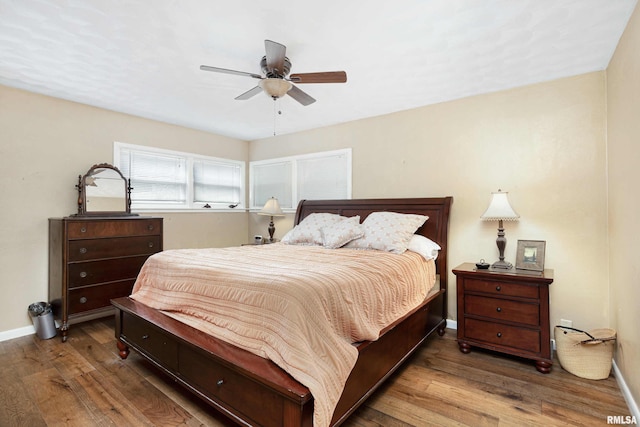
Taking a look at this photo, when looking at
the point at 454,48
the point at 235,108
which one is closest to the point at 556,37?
the point at 454,48

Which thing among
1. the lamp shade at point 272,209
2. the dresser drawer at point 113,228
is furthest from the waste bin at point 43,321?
the lamp shade at point 272,209

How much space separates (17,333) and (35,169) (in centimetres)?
163

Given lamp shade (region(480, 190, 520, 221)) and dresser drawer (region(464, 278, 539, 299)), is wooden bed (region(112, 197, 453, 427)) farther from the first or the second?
lamp shade (region(480, 190, 520, 221))

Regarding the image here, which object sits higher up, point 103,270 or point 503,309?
point 103,270

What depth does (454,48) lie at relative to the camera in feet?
7.50

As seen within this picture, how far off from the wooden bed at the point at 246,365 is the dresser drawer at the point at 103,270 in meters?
0.85

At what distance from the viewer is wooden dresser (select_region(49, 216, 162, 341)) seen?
2965mm

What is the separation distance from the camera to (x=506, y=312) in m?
2.53

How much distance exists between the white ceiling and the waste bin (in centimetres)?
217

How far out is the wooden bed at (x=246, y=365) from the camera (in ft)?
4.66

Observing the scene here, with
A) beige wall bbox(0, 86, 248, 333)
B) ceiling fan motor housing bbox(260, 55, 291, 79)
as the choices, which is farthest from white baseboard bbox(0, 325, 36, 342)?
ceiling fan motor housing bbox(260, 55, 291, 79)

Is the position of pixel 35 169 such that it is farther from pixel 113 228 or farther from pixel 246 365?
pixel 246 365

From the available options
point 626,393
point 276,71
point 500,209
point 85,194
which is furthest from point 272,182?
point 626,393

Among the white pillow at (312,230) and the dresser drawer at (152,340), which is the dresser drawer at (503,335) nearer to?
the white pillow at (312,230)
